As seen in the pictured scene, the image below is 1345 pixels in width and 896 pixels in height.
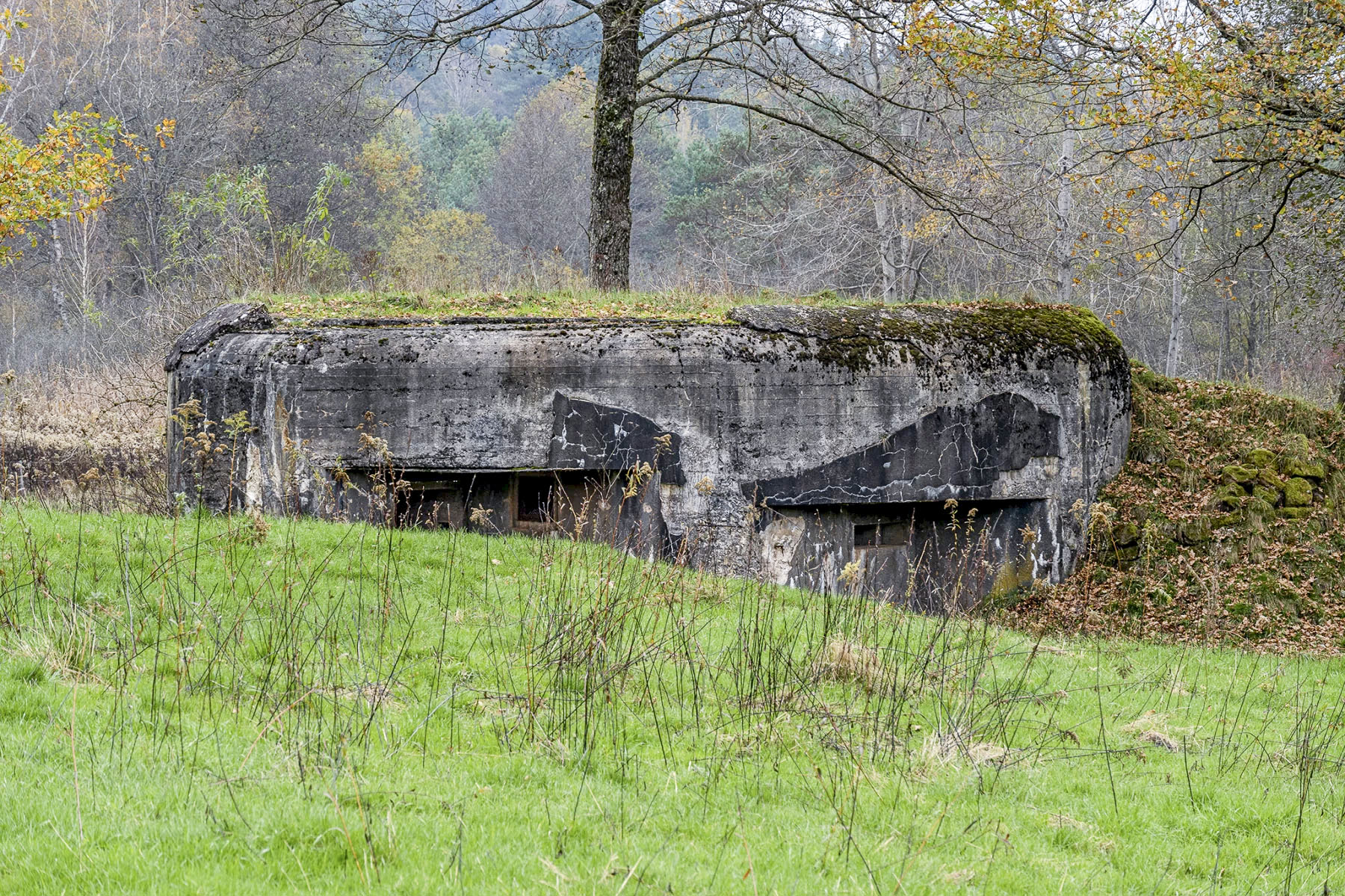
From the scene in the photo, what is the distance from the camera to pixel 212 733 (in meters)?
3.83

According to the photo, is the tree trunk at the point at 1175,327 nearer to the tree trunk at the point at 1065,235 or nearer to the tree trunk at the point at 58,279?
the tree trunk at the point at 1065,235

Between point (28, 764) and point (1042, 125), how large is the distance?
23.1 meters

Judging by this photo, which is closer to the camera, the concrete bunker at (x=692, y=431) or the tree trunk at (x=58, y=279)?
the concrete bunker at (x=692, y=431)

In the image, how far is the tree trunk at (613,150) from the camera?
464 inches

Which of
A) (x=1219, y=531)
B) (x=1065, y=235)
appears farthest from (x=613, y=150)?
(x=1065, y=235)

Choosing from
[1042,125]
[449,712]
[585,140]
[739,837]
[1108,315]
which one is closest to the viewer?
[739,837]

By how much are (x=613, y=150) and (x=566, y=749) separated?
29.8 feet

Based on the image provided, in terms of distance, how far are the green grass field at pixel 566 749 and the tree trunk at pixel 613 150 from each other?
20.3ft

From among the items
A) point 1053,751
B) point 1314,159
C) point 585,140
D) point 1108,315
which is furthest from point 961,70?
point 585,140

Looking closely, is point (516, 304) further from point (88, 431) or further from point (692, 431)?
point (88, 431)

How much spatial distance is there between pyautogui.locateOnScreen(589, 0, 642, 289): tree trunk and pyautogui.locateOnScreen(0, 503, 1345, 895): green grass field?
620 centimetres

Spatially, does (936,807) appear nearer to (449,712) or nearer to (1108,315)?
(449,712)

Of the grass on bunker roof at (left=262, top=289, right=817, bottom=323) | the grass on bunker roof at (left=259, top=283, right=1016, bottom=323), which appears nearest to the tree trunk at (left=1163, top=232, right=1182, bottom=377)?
the grass on bunker roof at (left=259, top=283, right=1016, bottom=323)

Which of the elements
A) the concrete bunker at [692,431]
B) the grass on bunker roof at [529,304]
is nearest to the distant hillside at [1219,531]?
the concrete bunker at [692,431]
